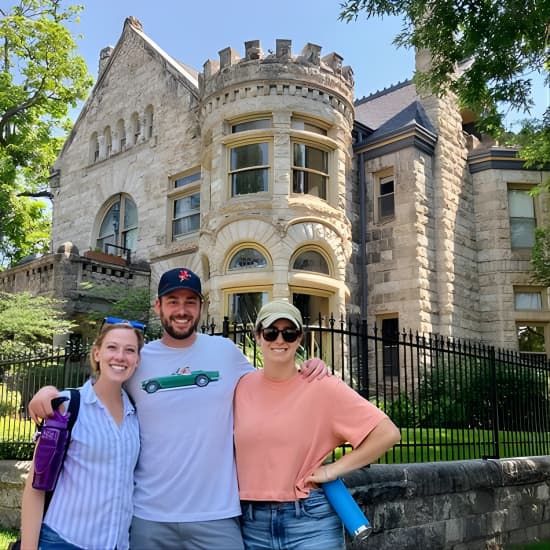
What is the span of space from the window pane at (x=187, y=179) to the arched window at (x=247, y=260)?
12.9 ft

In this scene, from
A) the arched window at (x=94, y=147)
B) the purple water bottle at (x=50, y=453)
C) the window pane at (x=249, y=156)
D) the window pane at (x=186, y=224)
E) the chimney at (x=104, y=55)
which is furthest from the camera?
the chimney at (x=104, y=55)

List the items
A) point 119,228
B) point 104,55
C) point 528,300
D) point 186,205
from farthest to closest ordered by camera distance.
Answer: point 104,55 → point 119,228 → point 186,205 → point 528,300

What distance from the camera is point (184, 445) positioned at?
2.87 m

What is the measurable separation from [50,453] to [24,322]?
12.7 m

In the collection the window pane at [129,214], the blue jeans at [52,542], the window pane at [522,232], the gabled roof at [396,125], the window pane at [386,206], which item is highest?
the gabled roof at [396,125]

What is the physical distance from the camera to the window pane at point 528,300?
17.9 meters

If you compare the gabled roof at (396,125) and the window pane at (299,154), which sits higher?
the gabled roof at (396,125)

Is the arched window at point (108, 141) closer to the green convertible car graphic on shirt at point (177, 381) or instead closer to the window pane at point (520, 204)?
the window pane at point (520, 204)

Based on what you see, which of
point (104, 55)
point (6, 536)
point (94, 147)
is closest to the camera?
point (6, 536)

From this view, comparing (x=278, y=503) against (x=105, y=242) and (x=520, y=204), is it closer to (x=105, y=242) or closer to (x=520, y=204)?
(x=520, y=204)

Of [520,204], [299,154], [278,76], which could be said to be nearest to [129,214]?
[299,154]

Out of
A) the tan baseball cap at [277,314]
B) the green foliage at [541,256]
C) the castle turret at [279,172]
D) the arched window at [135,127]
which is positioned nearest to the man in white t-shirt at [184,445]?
the tan baseball cap at [277,314]

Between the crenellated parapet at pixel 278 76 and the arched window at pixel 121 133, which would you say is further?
the arched window at pixel 121 133

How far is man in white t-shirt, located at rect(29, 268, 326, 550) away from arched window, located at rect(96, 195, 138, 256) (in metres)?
17.6
